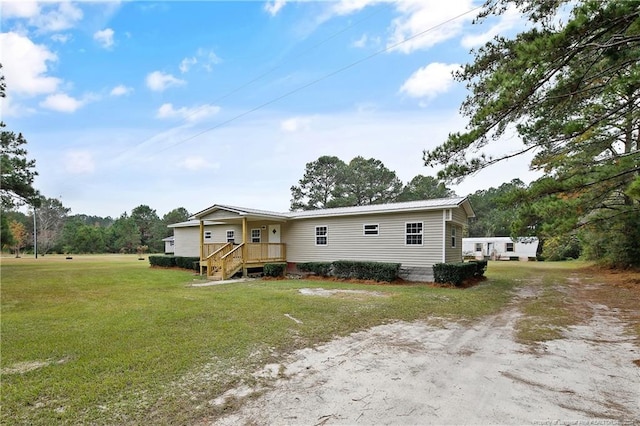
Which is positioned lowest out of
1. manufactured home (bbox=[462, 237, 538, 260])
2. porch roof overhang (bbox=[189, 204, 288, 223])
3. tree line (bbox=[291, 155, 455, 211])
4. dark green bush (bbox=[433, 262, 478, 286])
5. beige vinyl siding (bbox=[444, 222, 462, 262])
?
manufactured home (bbox=[462, 237, 538, 260])

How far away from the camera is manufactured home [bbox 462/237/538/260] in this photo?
104 ft

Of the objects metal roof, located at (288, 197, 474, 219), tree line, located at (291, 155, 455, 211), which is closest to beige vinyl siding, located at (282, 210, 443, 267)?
metal roof, located at (288, 197, 474, 219)

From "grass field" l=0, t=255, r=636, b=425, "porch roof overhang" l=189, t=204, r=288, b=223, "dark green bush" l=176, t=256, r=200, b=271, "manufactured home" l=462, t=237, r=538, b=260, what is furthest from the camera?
"manufactured home" l=462, t=237, r=538, b=260

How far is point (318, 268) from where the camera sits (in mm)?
15227

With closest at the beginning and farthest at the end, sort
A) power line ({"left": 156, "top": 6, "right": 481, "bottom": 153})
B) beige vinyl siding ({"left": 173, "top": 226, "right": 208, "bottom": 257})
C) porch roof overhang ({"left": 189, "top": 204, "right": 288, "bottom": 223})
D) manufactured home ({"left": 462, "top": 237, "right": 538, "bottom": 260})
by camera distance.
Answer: power line ({"left": 156, "top": 6, "right": 481, "bottom": 153})
porch roof overhang ({"left": 189, "top": 204, "right": 288, "bottom": 223})
beige vinyl siding ({"left": 173, "top": 226, "right": 208, "bottom": 257})
manufactured home ({"left": 462, "top": 237, "right": 538, "bottom": 260})

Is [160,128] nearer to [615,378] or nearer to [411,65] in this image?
[411,65]

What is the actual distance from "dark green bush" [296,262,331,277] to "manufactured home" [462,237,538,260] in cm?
2300

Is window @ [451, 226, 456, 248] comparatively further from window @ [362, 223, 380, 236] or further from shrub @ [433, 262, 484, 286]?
window @ [362, 223, 380, 236]

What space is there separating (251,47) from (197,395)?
13407mm

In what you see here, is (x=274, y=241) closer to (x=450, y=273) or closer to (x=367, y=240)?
(x=367, y=240)

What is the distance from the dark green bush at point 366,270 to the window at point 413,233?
118 centimetres

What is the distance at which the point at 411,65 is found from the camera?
1313cm

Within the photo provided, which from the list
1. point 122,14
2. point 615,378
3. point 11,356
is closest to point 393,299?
point 615,378

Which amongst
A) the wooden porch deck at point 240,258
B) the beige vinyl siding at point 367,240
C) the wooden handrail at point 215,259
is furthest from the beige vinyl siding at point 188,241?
the beige vinyl siding at point 367,240
